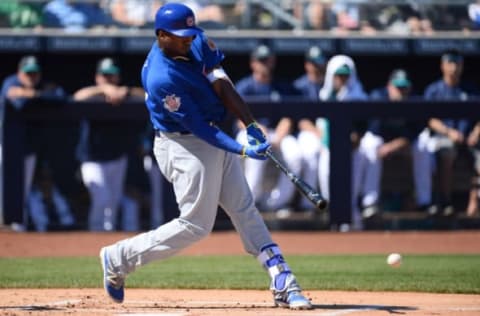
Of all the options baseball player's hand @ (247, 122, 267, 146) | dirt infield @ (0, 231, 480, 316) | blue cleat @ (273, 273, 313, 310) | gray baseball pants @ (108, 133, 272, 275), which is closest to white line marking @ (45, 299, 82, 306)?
dirt infield @ (0, 231, 480, 316)

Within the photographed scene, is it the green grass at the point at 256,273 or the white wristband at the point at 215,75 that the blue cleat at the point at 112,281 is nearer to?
the white wristband at the point at 215,75

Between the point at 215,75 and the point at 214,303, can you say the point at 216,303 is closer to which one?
the point at 214,303

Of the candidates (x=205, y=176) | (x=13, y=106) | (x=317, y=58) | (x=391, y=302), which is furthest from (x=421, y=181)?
(x=205, y=176)

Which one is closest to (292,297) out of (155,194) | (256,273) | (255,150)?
(255,150)

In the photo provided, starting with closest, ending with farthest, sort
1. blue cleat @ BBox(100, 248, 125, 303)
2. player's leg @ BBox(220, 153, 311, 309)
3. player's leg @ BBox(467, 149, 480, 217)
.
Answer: player's leg @ BBox(220, 153, 311, 309)
blue cleat @ BBox(100, 248, 125, 303)
player's leg @ BBox(467, 149, 480, 217)

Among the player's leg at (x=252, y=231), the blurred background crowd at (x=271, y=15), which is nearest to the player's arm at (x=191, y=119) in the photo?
the player's leg at (x=252, y=231)

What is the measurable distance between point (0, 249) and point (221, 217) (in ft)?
8.63

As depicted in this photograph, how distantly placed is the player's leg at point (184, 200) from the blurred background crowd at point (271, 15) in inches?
346

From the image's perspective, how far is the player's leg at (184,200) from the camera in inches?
242

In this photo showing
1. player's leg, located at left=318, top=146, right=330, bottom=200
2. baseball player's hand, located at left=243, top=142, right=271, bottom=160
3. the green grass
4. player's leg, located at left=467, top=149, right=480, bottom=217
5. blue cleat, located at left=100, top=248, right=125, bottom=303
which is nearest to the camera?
baseball player's hand, located at left=243, top=142, right=271, bottom=160

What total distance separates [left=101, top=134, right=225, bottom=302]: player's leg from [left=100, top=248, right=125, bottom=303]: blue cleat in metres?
0.05

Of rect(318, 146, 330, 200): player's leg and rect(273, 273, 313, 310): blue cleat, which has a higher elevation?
rect(318, 146, 330, 200): player's leg

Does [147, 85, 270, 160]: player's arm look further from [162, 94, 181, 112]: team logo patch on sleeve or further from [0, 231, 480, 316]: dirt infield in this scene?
[0, 231, 480, 316]: dirt infield

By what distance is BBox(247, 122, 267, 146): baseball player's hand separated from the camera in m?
6.16
